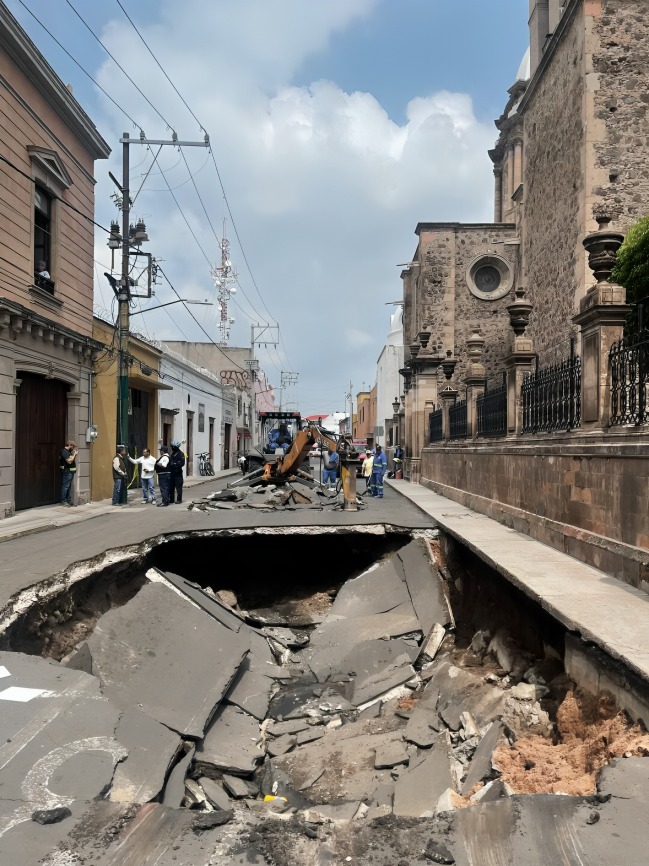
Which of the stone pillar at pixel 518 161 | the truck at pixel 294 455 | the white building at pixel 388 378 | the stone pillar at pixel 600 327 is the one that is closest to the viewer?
the stone pillar at pixel 600 327

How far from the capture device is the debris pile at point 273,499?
13.1 metres

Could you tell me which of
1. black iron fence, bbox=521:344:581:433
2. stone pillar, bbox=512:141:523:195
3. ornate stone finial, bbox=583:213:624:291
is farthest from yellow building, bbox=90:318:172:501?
stone pillar, bbox=512:141:523:195

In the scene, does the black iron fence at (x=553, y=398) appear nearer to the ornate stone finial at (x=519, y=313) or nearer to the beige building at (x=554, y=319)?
the beige building at (x=554, y=319)

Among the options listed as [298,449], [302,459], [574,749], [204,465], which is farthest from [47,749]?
[204,465]

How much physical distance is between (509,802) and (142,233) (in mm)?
15291

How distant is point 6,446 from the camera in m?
11.2

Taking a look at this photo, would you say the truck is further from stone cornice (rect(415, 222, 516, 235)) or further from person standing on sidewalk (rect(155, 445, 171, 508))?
stone cornice (rect(415, 222, 516, 235))

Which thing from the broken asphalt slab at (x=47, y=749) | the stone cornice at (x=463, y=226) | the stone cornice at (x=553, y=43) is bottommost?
the broken asphalt slab at (x=47, y=749)

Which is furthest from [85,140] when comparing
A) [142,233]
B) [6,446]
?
[6,446]

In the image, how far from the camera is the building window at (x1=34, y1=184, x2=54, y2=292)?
41.4 ft

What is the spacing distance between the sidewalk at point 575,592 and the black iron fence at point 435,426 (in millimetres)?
9074

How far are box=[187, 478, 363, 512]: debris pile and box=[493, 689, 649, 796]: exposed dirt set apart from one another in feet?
28.6

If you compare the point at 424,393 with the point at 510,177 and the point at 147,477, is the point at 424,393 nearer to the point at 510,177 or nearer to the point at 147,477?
the point at 147,477

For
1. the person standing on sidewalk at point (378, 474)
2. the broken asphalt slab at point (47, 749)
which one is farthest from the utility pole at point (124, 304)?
the broken asphalt slab at point (47, 749)
